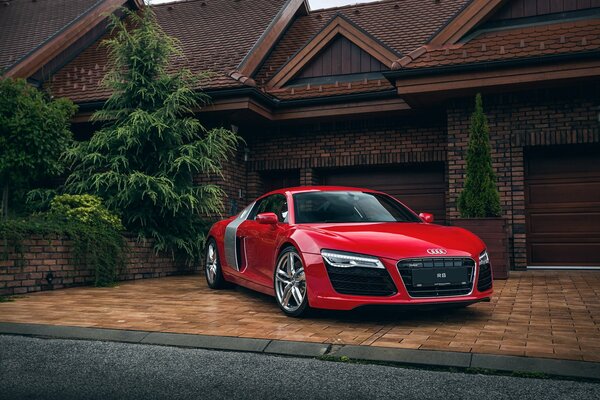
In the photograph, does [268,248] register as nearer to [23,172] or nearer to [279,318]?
[279,318]

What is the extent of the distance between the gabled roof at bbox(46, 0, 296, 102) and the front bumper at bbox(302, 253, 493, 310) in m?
6.77

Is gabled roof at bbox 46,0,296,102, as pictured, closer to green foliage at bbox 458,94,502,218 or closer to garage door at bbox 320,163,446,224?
garage door at bbox 320,163,446,224

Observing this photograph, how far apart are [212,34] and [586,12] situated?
8.83 metres

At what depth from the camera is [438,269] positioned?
17.7ft

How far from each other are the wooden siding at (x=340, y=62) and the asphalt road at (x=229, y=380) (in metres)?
9.72

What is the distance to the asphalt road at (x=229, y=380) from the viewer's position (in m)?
3.38

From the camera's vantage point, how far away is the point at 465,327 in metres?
5.27

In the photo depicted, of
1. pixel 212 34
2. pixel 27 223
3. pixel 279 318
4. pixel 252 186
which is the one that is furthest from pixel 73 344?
pixel 212 34

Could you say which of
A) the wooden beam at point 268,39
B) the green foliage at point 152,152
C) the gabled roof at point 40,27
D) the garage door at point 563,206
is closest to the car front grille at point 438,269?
the garage door at point 563,206

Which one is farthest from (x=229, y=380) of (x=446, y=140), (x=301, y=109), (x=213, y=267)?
(x=301, y=109)

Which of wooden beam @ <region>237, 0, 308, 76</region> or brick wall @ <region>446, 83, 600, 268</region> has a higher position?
wooden beam @ <region>237, 0, 308, 76</region>

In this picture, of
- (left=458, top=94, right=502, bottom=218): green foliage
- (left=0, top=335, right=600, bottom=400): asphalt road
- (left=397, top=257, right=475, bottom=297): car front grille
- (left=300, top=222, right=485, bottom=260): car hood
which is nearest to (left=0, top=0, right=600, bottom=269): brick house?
(left=458, top=94, right=502, bottom=218): green foliage

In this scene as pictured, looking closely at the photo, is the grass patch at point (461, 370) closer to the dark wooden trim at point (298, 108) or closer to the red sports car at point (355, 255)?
the red sports car at point (355, 255)

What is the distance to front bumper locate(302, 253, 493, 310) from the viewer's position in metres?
5.24
